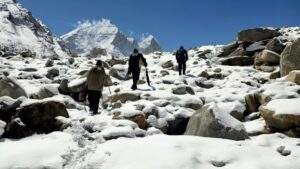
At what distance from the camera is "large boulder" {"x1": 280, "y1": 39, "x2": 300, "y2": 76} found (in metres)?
21.9

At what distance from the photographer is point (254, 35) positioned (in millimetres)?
38062

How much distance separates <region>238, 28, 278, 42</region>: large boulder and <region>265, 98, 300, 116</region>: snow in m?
25.2

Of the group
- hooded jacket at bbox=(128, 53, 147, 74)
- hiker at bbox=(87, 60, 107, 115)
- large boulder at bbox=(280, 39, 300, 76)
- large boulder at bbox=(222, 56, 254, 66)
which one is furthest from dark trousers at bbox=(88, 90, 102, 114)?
large boulder at bbox=(222, 56, 254, 66)

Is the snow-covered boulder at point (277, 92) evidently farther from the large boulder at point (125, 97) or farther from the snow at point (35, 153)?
the snow at point (35, 153)

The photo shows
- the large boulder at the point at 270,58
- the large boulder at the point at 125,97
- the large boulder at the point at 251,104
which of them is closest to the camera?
the large boulder at the point at 251,104

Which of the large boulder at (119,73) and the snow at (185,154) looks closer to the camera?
the snow at (185,154)

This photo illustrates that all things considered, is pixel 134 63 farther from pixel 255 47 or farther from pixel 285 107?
pixel 255 47

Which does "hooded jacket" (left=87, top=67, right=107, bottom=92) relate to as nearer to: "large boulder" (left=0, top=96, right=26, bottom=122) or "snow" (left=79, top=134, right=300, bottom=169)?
"large boulder" (left=0, top=96, right=26, bottom=122)

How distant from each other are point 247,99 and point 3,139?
9012 millimetres

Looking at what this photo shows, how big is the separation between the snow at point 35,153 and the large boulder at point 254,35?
94.4ft

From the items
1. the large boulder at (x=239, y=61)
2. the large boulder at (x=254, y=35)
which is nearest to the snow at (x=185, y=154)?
the large boulder at (x=239, y=61)

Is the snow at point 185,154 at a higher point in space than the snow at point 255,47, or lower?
lower

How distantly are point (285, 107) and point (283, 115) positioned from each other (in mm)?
368

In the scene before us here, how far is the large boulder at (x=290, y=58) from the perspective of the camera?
2194 centimetres
